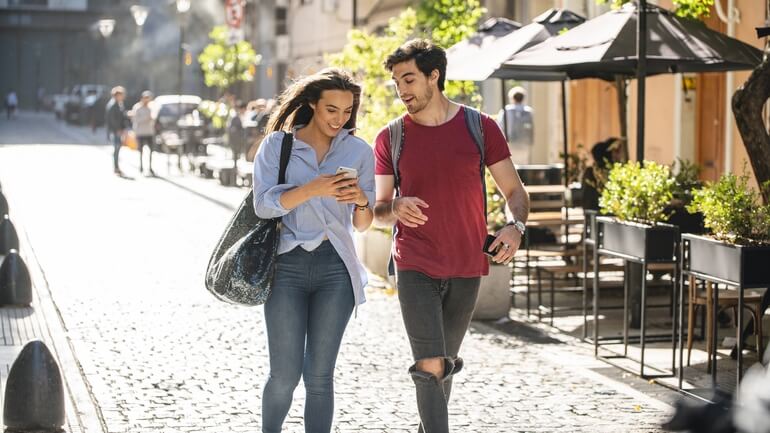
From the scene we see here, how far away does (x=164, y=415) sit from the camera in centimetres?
739

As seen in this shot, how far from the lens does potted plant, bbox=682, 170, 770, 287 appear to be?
292 inches

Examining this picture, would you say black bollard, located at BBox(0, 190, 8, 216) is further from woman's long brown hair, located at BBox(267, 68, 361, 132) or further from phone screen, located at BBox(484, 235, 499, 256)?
phone screen, located at BBox(484, 235, 499, 256)

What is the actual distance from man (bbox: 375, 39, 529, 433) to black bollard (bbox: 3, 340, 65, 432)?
185cm

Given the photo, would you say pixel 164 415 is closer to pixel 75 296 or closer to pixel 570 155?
pixel 75 296

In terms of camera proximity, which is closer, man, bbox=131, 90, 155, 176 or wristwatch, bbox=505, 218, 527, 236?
wristwatch, bbox=505, 218, 527, 236

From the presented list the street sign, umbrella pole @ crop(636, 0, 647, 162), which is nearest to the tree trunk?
umbrella pole @ crop(636, 0, 647, 162)

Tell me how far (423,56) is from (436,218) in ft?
2.01

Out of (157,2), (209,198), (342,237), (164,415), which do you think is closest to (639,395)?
(164,415)

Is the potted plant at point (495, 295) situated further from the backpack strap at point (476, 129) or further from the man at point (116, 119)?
the man at point (116, 119)

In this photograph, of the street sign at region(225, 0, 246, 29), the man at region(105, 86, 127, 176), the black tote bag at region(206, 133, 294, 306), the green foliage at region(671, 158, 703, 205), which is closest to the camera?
the black tote bag at region(206, 133, 294, 306)

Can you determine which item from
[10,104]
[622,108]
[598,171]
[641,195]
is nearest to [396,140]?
[641,195]

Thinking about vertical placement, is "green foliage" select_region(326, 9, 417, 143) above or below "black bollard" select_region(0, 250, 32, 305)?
above

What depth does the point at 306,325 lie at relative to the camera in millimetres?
5492

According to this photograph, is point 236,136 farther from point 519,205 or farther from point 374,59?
point 519,205
